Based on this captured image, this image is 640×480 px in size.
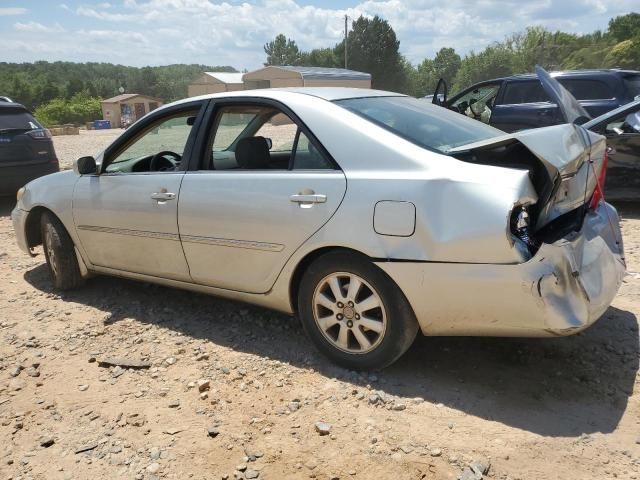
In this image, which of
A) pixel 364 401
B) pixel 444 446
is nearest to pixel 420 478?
pixel 444 446

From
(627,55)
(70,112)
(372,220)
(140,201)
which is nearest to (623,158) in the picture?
(372,220)

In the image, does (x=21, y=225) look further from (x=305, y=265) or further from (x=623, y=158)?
(x=623, y=158)

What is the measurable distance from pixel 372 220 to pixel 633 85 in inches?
270

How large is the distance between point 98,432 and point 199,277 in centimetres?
119

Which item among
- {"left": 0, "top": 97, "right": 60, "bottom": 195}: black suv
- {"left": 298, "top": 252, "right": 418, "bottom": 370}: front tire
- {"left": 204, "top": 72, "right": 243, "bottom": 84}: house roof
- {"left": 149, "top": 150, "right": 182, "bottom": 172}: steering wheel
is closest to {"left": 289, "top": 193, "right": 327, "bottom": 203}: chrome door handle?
{"left": 298, "top": 252, "right": 418, "bottom": 370}: front tire

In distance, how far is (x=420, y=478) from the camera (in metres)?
2.32

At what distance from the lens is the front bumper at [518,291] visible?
254cm

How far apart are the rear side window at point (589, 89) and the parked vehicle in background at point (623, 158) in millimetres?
1708

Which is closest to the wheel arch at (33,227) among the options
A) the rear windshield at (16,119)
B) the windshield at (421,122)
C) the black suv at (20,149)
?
the windshield at (421,122)

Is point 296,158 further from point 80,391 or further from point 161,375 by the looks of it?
point 80,391

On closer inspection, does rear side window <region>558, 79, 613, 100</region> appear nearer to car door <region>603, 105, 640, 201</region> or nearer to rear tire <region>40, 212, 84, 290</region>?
car door <region>603, 105, 640, 201</region>

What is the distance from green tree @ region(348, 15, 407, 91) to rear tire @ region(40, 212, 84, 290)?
6942cm

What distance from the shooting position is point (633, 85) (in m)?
7.92

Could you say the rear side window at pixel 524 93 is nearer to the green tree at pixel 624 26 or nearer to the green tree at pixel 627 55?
the green tree at pixel 627 55
